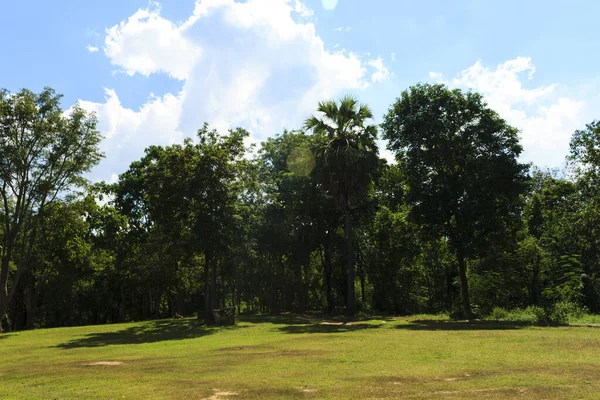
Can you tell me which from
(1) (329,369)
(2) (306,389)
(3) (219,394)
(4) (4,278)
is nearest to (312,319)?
(4) (4,278)

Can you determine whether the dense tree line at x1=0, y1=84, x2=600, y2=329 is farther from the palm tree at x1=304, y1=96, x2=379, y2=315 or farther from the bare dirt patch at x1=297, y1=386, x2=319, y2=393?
the bare dirt patch at x1=297, y1=386, x2=319, y2=393

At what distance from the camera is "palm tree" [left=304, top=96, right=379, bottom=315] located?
Result: 3122 cm

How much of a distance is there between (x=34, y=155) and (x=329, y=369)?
2758 cm

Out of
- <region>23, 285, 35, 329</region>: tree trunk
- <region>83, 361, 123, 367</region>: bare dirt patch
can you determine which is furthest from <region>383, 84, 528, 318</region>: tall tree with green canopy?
<region>23, 285, 35, 329</region>: tree trunk

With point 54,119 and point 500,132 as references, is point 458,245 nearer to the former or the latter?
point 500,132

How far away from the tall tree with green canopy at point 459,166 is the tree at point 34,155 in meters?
21.5

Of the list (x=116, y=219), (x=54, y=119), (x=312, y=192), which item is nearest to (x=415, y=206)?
(x=312, y=192)

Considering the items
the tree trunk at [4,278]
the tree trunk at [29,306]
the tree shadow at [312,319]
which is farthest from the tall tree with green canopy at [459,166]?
the tree trunk at [29,306]

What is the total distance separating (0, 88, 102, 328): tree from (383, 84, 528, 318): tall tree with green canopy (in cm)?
2150

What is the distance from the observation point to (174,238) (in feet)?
101

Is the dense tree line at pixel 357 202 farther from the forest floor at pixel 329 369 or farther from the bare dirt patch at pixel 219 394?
the bare dirt patch at pixel 219 394

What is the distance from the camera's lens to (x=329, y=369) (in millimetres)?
10953

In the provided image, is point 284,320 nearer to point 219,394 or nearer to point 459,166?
point 459,166

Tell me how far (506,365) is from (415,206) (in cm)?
2028
